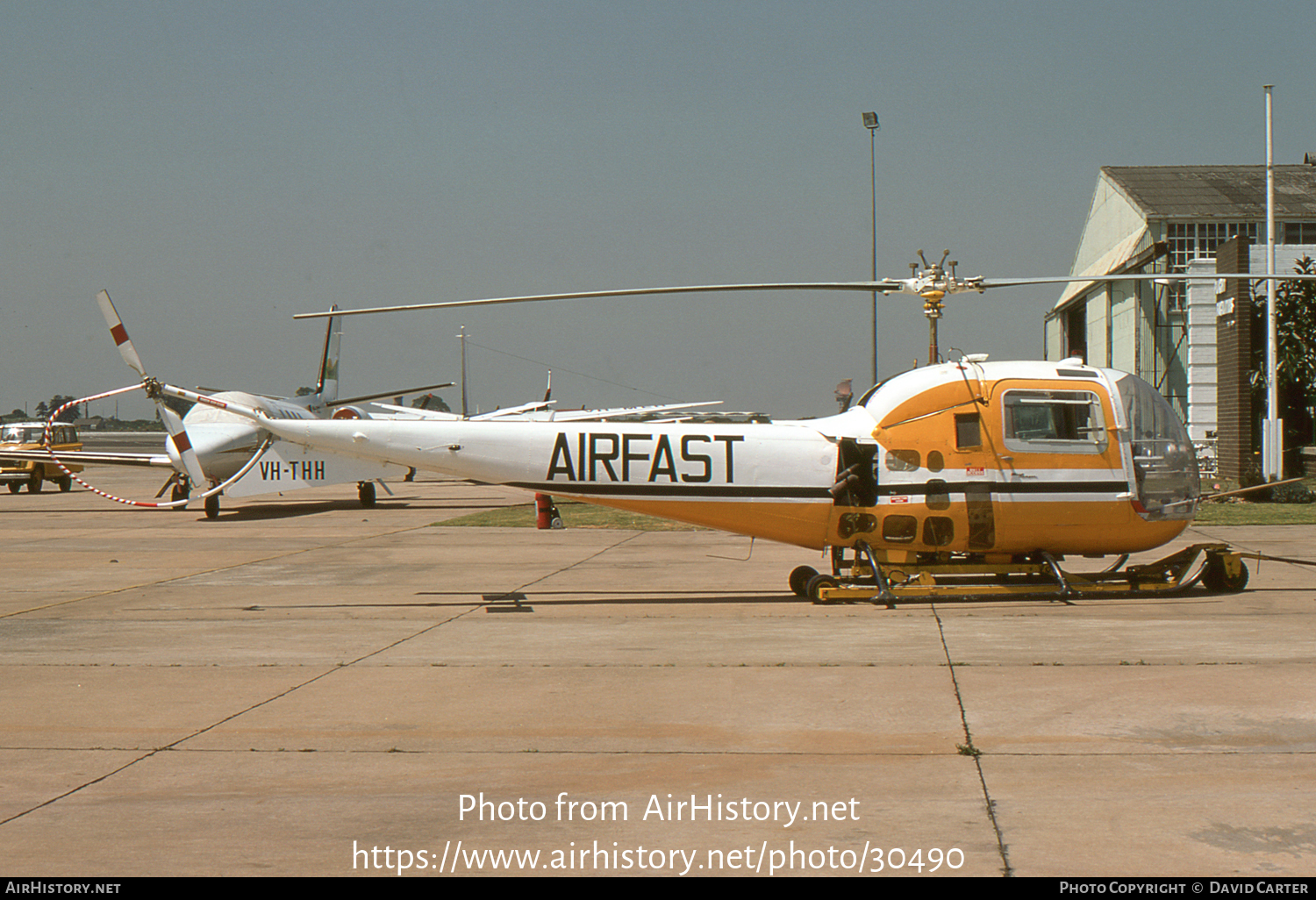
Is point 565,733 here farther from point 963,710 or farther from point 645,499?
point 645,499

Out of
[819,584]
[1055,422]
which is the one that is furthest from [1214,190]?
[819,584]

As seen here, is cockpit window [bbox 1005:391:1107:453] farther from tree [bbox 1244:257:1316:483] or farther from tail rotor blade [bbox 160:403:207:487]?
tree [bbox 1244:257:1316:483]

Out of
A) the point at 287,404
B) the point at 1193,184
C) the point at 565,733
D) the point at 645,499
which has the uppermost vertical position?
the point at 1193,184

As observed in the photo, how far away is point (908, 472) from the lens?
36.8 feet

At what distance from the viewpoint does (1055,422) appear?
37.1 feet

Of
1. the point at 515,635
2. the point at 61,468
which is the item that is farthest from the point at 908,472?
the point at 61,468

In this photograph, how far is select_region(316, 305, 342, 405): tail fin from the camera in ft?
116

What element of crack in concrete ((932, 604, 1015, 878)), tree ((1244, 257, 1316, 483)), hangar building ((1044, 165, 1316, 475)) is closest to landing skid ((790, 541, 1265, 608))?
crack in concrete ((932, 604, 1015, 878))

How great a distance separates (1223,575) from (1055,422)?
8.07ft

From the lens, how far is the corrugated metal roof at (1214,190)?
4419cm

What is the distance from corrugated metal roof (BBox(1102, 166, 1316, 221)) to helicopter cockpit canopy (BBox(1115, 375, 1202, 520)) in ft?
121

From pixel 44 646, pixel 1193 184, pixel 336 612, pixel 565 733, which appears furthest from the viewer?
pixel 1193 184

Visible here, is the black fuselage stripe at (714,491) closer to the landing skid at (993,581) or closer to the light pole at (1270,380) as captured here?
the landing skid at (993,581)

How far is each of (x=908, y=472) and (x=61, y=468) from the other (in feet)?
113
